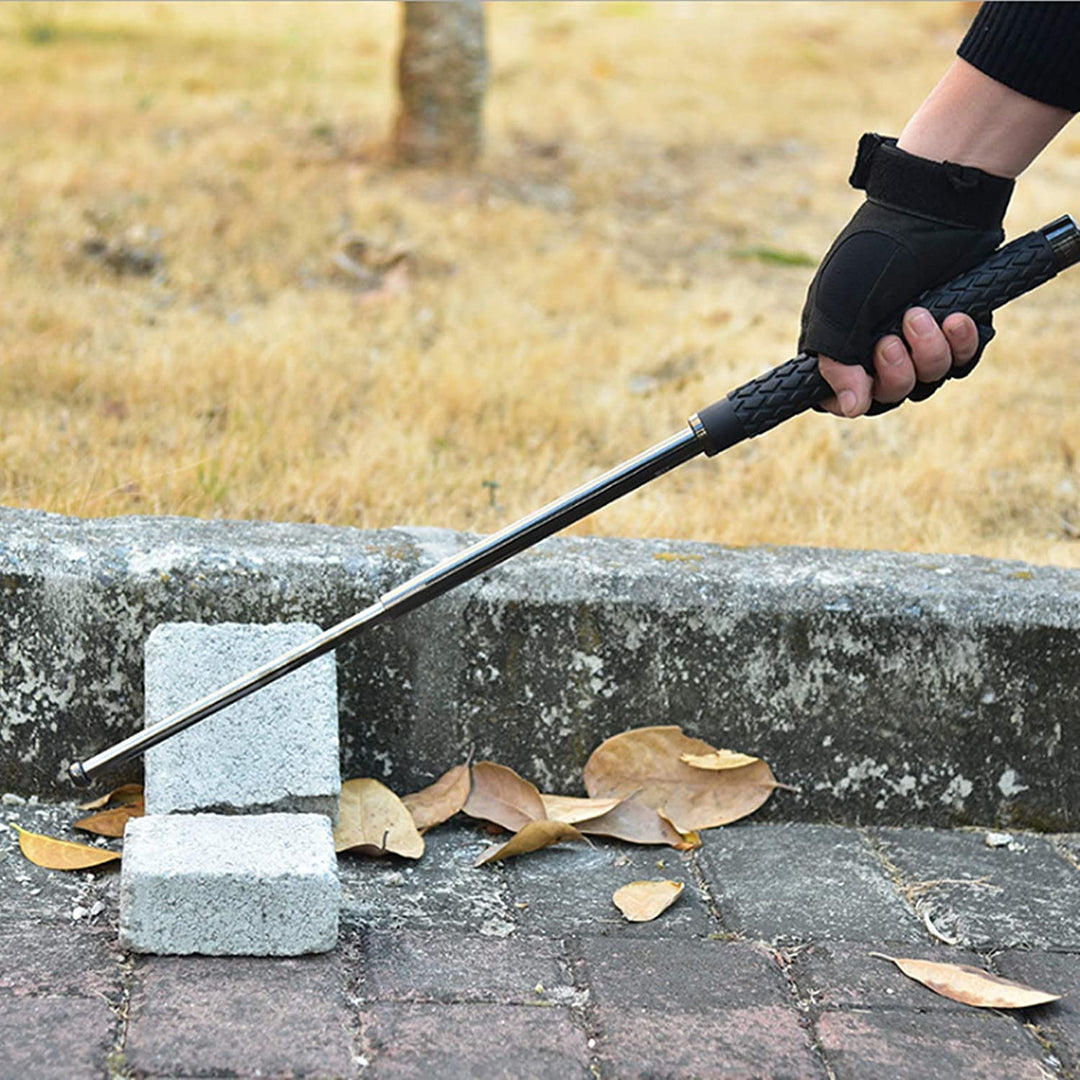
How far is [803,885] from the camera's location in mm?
2096

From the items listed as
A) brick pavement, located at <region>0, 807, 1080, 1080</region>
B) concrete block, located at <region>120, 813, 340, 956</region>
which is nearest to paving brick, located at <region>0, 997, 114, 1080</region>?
brick pavement, located at <region>0, 807, 1080, 1080</region>

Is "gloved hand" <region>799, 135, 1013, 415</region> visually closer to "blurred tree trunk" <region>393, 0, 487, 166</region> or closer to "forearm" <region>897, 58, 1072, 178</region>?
"forearm" <region>897, 58, 1072, 178</region>

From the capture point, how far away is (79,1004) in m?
1.67

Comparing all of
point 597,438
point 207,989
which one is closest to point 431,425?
point 597,438

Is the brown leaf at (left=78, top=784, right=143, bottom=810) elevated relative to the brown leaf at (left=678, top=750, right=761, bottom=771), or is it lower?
lower

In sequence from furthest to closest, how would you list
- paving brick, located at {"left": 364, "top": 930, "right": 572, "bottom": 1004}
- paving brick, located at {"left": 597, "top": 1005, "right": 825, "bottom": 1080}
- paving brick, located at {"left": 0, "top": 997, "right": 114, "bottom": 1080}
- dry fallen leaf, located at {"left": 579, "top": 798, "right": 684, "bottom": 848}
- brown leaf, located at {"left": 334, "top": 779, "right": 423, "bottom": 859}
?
dry fallen leaf, located at {"left": 579, "top": 798, "right": 684, "bottom": 848}
brown leaf, located at {"left": 334, "top": 779, "right": 423, "bottom": 859}
paving brick, located at {"left": 364, "top": 930, "right": 572, "bottom": 1004}
paving brick, located at {"left": 597, "top": 1005, "right": 825, "bottom": 1080}
paving brick, located at {"left": 0, "top": 997, "right": 114, "bottom": 1080}

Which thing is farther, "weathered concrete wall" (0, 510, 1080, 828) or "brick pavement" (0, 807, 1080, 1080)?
"weathered concrete wall" (0, 510, 1080, 828)

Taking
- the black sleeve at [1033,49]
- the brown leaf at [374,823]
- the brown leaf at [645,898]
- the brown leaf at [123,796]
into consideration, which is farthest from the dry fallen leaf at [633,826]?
the black sleeve at [1033,49]

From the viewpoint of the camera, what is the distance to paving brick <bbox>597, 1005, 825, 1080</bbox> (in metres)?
1.65

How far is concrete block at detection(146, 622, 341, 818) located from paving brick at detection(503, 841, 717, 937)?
0.96ft

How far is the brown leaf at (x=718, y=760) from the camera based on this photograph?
2.24m

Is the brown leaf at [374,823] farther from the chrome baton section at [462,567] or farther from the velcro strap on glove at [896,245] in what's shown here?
the velcro strap on glove at [896,245]

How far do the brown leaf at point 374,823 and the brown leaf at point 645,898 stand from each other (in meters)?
0.28

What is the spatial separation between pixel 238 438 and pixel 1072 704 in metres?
1.72
